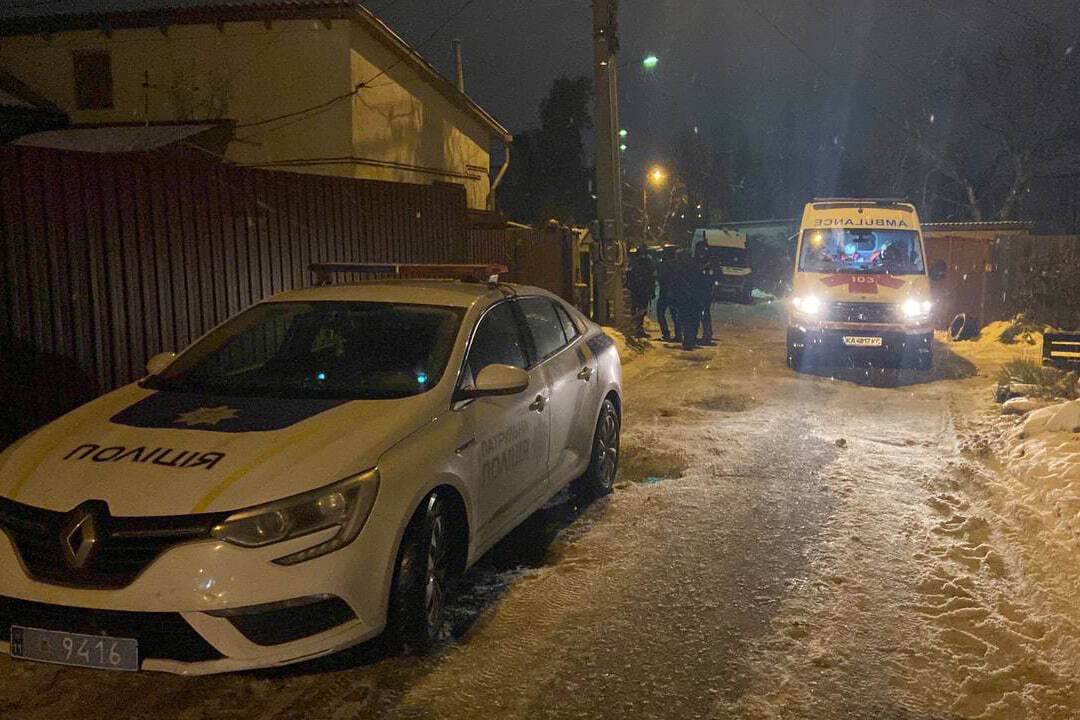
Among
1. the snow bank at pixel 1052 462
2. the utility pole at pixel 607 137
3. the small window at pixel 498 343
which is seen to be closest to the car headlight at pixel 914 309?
the snow bank at pixel 1052 462

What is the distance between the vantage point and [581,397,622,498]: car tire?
265 inches

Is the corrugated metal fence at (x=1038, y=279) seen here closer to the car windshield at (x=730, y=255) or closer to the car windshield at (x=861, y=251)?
the car windshield at (x=861, y=251)

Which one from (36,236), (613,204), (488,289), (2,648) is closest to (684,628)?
(488,289)

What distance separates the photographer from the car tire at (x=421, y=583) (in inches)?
154

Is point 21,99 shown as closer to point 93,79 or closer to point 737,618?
point 93,79

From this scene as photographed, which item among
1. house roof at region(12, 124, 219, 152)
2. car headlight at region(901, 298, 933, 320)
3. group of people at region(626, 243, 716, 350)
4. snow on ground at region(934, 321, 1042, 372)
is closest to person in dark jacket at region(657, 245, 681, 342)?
group of people at region(626, 243, 716, 350)

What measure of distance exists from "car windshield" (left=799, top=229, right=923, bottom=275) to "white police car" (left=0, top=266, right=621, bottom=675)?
938cm

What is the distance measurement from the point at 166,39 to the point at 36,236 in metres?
15.6

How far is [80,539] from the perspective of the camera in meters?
3.45

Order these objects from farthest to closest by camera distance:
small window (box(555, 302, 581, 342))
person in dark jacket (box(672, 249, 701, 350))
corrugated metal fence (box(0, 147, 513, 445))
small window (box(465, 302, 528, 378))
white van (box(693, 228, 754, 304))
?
white van (box(693, 228, 754, 304)) < person in dark jacket (box(672, 249, 701, 350)) < corrugated metal fence (box(0, 147, 513, 445)) < small window (box(555, 302, 581, 342)) < small window (box(465, 302, 528, 378))

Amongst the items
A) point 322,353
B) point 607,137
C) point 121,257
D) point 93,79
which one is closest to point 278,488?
point 322,353

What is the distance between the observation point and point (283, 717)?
3646 mm

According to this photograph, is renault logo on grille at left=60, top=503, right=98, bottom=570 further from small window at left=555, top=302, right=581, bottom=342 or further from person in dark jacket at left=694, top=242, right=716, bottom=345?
person in dark jacket at left=694, top=242, right=716, bottom=345

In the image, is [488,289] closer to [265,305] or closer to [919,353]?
[265,305]
